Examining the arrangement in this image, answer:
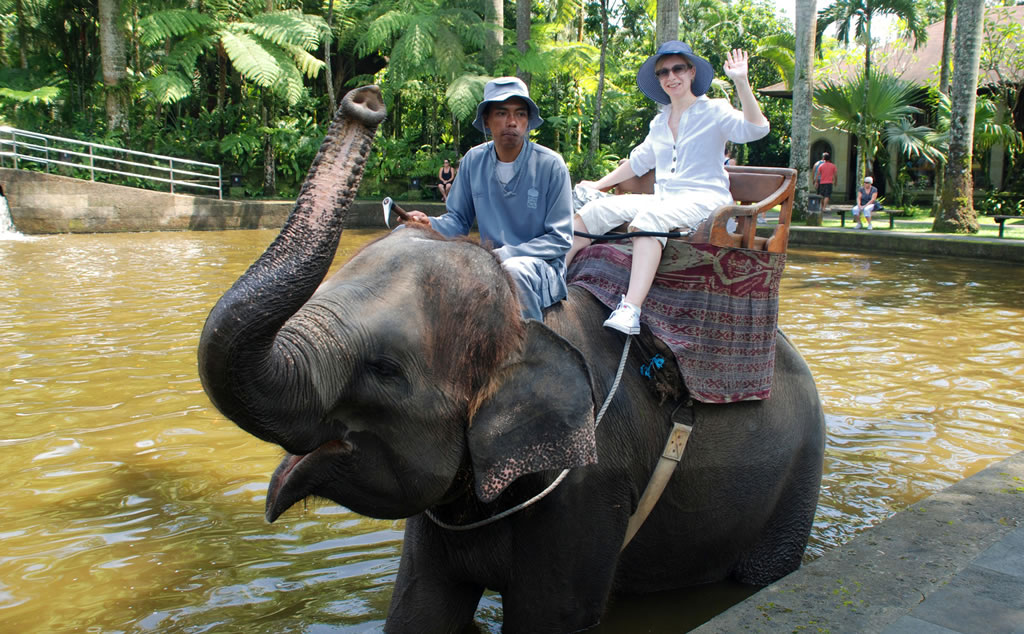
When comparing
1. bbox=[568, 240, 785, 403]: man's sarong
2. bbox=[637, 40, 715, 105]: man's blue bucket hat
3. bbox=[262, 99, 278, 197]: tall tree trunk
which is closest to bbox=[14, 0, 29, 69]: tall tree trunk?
bbox=[262, 99, 278, 197]: tall tree trunk

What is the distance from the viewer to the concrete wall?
1800 cm

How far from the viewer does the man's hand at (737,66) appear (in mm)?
3635

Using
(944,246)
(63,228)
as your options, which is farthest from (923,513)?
(63,228)

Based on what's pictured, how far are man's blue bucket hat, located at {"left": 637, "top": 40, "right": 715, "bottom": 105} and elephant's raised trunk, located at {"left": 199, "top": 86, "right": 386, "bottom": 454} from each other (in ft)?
6.11

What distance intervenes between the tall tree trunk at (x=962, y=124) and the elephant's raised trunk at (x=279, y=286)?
582 inches

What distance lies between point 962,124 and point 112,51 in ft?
58.2

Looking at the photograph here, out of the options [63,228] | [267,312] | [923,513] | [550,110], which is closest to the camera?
[267,312]

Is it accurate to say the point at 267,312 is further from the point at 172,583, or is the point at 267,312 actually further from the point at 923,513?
the point at 923,513

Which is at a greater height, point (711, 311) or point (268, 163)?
point (268, 163)

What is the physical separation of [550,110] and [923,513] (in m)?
24.6

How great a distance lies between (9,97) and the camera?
71.1ft

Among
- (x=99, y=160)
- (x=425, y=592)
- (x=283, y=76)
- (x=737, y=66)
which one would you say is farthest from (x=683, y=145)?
(x=99, y=160)

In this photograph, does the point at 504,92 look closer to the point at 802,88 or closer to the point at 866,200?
the point at 866,200

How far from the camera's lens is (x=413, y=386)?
232 centimetres
